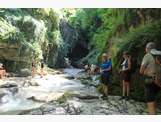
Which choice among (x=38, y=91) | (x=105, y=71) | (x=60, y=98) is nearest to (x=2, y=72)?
(x=38, y=91)

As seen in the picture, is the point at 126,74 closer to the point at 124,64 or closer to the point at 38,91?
the point at 124,64

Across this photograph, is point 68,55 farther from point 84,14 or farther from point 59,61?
point 84,14

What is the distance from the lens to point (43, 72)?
445cm

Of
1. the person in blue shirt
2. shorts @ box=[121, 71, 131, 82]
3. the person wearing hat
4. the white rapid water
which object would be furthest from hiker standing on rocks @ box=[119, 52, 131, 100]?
the person wearing hat

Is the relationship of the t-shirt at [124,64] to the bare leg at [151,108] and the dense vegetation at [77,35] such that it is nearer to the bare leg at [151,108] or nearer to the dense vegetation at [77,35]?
the dense vegetation at [77,35]

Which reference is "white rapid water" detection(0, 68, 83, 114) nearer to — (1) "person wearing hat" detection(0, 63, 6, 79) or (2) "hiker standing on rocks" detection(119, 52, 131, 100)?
(1) "person wearing hat" detection(0, 63, 6, 79)

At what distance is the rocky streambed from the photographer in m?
4.30

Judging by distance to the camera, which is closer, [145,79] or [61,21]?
[145,79]

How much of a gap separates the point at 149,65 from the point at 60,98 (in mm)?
1003

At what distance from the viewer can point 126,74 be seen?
174 inches
